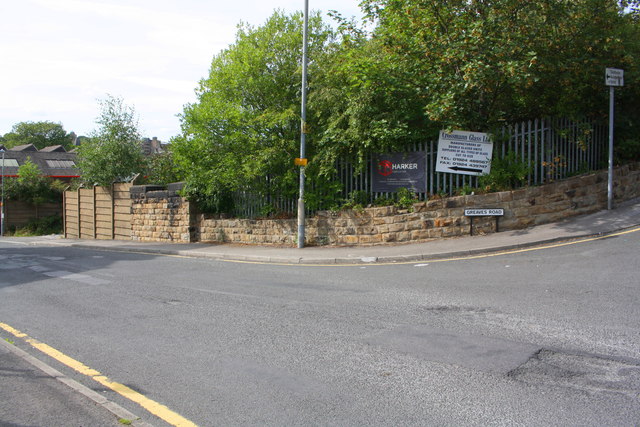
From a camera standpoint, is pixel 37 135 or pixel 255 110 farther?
pixel 37 135

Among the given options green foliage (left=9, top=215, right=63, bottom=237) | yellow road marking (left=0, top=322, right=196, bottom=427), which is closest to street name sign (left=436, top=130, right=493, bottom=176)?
yellow road marking (left=0, top=322, right=196, bottom=427)

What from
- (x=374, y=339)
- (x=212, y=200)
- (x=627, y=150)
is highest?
(x=627, y=150)

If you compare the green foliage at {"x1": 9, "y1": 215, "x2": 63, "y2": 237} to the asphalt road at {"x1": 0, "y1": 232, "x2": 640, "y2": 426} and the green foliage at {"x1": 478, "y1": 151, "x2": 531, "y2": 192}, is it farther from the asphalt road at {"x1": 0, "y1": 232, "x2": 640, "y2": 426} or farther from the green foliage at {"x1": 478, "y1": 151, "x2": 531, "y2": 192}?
the green foliage at {"x1": 478, "y1": 151, "x2": 531, "y2": 192}

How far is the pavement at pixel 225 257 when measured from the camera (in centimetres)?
A: 394

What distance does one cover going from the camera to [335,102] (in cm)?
1422

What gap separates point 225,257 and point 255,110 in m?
5.01

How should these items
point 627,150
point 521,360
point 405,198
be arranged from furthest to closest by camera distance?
point 627,150 < point 405,198 < point 521,360

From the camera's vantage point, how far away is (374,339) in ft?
18.5

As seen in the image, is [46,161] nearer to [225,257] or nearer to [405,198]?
[225,257]

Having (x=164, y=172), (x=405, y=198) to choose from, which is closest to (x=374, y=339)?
(x=405, y=198)

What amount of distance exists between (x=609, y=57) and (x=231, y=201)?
12947mm

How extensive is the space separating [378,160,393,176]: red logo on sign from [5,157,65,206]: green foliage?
36.6 m

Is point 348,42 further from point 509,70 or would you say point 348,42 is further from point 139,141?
point 139,141

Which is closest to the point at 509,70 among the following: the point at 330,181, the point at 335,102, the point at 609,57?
the point at 609,57
